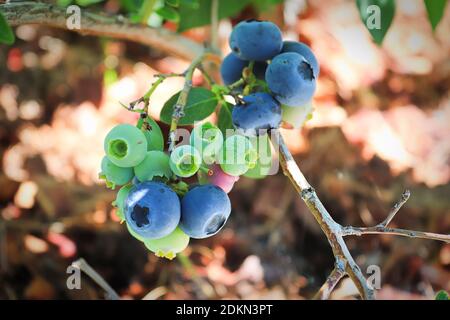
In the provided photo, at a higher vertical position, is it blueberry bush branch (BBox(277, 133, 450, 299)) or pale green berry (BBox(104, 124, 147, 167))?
pale green berry (BBox(104, 124, 147, 167))

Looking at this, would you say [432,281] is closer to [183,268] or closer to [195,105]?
[183,268]

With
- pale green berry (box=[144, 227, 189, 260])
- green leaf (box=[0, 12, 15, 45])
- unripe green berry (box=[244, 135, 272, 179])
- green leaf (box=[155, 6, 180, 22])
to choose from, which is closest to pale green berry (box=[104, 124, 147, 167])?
pale green berry (box=[144, 227, 189, 260])

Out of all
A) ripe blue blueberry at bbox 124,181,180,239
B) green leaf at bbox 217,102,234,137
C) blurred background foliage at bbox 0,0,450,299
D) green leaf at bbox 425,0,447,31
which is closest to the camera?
ripe blue blueberry at bbox 124,181,180,239

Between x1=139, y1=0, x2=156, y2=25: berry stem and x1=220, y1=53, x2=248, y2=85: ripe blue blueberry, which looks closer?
x1=220, y1=53, x2=248, y2=85: ripe blue blueberry

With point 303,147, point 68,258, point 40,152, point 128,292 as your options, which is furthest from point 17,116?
point 303,147

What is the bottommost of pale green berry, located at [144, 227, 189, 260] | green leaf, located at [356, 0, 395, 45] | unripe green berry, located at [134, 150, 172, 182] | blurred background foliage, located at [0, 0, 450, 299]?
blurred background foliage, located at [0, 0, 450, 299]

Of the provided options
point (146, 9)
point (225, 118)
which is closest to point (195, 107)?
point (225, 118)

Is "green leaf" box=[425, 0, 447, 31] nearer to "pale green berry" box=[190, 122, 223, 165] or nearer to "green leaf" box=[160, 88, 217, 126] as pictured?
"green leaf" box=[160, 88, 217, 126]
